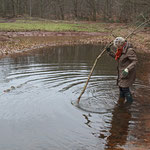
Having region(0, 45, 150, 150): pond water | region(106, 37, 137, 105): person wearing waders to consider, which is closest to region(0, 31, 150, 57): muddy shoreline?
region(0, 45, 150, 150): pond water

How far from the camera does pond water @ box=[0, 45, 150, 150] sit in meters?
4.43

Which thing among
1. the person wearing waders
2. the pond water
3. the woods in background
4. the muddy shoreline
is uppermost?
the woods in background

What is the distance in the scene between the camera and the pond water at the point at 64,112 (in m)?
4.43

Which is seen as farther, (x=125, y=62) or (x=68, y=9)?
(x=68, y=9)

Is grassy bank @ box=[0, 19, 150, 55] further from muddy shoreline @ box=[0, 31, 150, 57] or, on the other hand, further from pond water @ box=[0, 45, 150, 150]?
pond water @ box=[0, 45, 150, 150]

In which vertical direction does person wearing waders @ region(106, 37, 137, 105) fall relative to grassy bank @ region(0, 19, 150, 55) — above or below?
below

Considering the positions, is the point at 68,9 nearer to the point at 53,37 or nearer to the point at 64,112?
the point at 53,37

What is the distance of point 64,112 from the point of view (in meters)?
5.83

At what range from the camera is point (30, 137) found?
4582 millimetres

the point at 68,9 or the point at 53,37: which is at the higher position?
the point at 68,9

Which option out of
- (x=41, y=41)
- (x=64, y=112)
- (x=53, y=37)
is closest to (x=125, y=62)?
(x=64, y=112)

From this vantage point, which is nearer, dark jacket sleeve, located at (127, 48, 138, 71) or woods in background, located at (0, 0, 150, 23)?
dark jacket sleeve, located at (127, 48, 138, 71)

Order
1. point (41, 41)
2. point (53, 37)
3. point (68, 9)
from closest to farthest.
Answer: point (41, 41), point (53, 37), point (68, 9)

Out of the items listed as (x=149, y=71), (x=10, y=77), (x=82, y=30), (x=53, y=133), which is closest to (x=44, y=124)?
(x=53, y=133)
